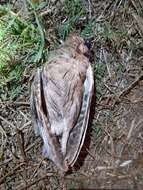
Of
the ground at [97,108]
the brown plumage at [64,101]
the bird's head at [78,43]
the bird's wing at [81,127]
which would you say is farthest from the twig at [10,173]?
the bird's head at [78,43]

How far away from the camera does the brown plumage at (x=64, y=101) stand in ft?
10.0

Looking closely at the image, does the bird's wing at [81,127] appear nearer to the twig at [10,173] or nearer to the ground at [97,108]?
the ground at [97,108]

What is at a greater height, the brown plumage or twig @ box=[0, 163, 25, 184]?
the brown plumage

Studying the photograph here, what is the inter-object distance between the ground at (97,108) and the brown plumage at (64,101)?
0.09 metres

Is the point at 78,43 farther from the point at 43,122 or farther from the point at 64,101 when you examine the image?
the point at 43,122

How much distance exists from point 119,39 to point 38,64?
46 centimetres

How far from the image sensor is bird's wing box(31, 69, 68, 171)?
3.04 metres

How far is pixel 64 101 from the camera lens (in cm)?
310

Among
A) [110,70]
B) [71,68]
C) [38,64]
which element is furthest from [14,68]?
[110,70]

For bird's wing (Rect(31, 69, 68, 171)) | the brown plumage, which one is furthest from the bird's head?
bird's wing (Rect(31, 69, 68, 171))

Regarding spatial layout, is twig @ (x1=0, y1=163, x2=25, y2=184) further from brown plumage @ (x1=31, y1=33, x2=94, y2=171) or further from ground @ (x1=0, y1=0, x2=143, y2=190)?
brown plumage @ (x1=31, y1=33, x2=94, y2=171)

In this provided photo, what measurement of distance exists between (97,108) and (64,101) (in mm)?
195

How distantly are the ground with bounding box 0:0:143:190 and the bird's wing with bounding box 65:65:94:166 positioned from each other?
7cm

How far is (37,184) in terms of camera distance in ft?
10.3
